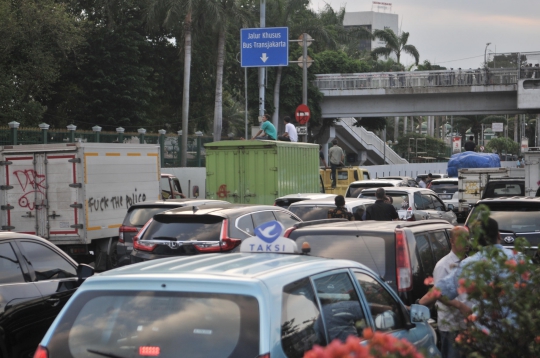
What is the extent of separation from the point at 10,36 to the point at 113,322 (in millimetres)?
33330

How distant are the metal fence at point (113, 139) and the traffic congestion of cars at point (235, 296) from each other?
13016 millimetres

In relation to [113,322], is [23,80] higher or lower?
higher

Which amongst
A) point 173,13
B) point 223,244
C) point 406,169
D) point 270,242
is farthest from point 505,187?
point 406,169

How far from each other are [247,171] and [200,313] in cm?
1592

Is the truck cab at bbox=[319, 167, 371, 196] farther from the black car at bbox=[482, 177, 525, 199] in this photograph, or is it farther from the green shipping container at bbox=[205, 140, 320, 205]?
the green shipping container at bbox=[205, 140, 320, 205]

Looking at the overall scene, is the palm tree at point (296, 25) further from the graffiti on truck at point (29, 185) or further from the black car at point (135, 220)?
the black car at point (135, 220)

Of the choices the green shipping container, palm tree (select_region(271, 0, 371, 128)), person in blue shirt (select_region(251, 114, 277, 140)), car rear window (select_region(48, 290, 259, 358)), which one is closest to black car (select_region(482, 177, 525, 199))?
the green shipping container

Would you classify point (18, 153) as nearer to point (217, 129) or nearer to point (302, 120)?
point (302, 120)

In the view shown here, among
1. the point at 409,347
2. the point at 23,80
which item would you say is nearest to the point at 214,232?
→ the point at 409,347

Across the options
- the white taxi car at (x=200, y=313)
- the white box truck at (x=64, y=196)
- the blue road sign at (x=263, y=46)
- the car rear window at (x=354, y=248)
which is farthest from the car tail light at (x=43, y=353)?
the blue road sign at (x=263, y=46)

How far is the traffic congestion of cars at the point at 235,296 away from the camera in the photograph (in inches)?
161

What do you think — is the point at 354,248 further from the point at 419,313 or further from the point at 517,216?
the point at 517,216

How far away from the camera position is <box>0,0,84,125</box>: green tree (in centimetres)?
3547

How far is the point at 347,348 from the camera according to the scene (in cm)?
281
